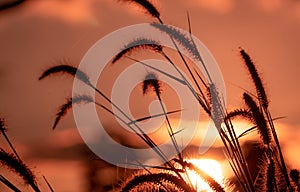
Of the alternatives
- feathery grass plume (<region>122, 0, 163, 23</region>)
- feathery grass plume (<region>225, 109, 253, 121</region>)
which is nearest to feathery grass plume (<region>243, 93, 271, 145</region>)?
feathery grass plume (<region>225, 109, 253, 121</region>)

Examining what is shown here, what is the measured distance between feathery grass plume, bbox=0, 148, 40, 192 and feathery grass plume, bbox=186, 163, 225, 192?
99 centimetres

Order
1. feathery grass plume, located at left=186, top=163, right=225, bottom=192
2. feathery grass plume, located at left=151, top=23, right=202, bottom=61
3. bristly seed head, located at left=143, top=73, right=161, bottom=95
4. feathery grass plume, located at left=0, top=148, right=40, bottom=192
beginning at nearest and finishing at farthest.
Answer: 1. feathery grass plume, located at left=186, top=163, right=225, bottom=192
2. feathery grass plume, located at left=0, top=148, right=40, bottom=192
3. feathery grass plume, located at left=151, top=23, right=202, bottom=61
4. bristly seed head, located at left=143, top=73, right=161, bottom=95

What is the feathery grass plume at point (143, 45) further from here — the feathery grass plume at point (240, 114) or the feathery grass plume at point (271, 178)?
the feathery grass plume at point (271, 178)

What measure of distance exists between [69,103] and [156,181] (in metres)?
1.19

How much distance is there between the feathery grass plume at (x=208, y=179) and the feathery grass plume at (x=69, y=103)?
3.46 feet

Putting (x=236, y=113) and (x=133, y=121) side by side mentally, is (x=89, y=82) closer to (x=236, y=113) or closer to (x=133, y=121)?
(x=133, y=121)

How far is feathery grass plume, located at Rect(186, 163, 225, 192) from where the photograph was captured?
496 cm

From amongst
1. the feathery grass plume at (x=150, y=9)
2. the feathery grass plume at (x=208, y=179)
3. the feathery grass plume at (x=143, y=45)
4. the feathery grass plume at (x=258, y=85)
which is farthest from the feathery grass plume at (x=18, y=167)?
the feathery grass plume at (x=258, y=85)

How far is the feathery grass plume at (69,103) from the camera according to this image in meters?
5.83

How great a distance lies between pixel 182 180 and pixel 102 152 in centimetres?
119

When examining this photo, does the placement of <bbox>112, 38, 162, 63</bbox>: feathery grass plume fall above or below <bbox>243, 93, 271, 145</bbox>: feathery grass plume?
above

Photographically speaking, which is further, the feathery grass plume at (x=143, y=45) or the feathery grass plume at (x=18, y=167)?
the feathery grass plume at (x=143, y=45)

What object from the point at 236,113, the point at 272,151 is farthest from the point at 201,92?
the point at 272,151

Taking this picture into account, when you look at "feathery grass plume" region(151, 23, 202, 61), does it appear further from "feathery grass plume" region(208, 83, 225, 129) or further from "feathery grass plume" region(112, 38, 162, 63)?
"feathery grass plume" region(208, 83, 225, 129)
